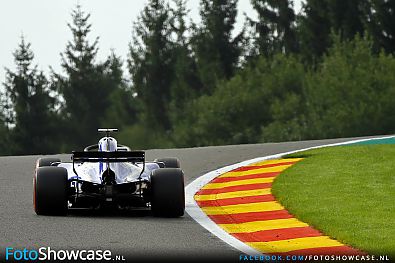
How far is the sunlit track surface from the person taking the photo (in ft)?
38.3

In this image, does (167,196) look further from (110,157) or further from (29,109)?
(29,109)

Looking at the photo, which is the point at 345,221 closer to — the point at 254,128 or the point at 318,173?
the point at 318,173

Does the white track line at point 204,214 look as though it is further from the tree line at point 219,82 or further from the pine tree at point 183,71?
the pine tree at point 183,71

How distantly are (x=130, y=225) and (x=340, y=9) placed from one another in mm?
64765

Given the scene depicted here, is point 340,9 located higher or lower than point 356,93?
higher

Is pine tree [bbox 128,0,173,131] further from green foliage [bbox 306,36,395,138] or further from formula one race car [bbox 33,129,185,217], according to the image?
formula one race car [bbox 33,129,185,217]

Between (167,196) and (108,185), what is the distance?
0.71 meters

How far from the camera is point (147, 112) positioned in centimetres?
8225

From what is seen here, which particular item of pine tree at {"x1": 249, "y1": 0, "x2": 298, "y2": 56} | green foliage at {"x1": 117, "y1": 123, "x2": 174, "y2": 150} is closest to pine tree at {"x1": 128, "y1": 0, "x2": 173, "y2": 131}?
pine tree at {"x1": 249, "y1": 0, "x2": 298, "y2": 56}

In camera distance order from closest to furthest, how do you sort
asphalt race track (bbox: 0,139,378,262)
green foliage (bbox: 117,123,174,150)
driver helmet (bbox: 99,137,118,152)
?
asphalt race track (bbox: 0,139,378,262) → driver helmet (bbox: 99,137,118,152) → green foliage (bbox: 117,123,174,150)

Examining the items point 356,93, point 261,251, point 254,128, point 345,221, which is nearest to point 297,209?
point 345,221

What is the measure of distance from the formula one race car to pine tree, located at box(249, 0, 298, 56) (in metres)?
65.6

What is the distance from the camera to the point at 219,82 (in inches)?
3051

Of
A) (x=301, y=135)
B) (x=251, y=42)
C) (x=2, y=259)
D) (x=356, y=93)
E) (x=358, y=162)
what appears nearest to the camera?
(x=2, y=259)
